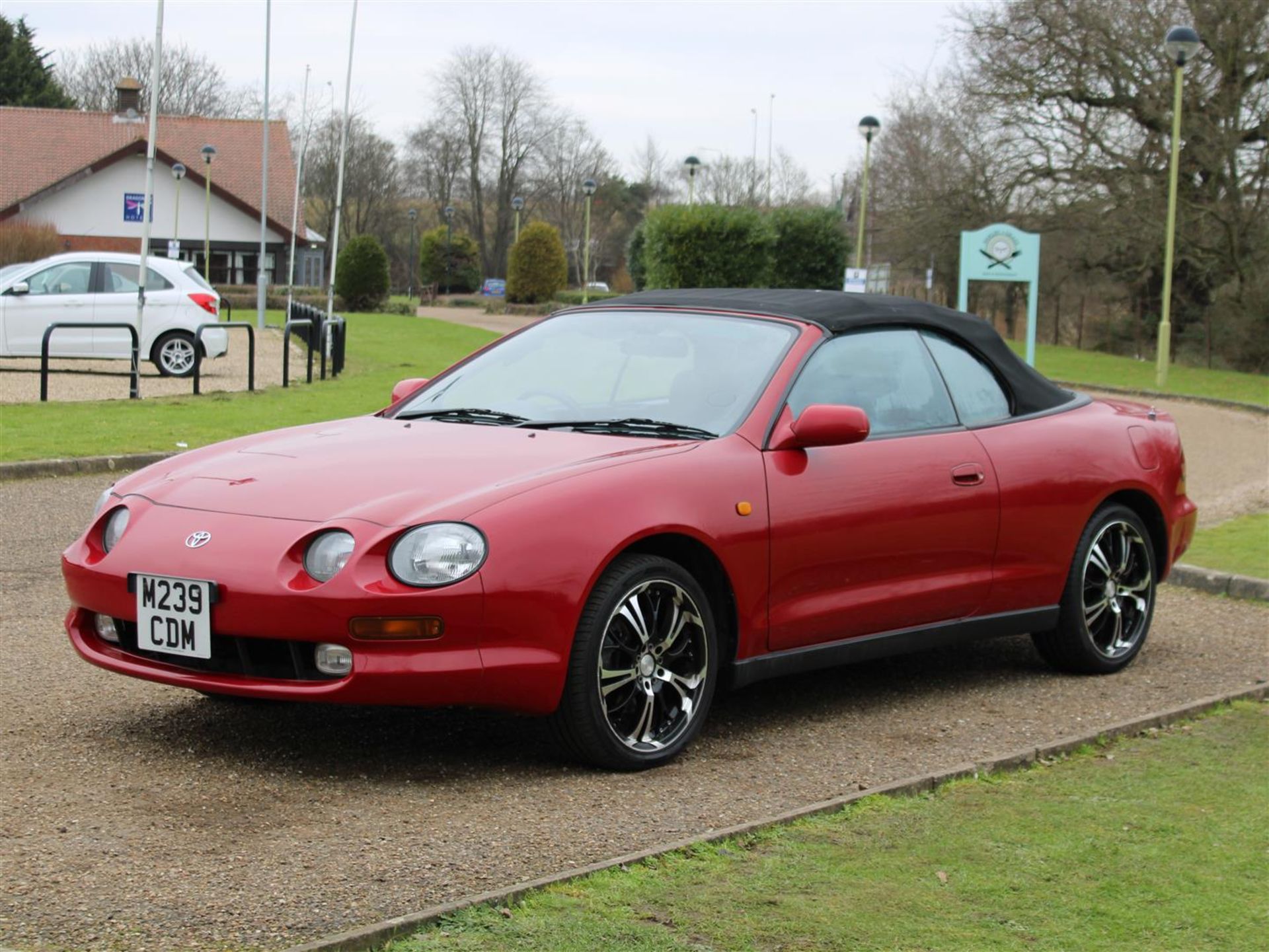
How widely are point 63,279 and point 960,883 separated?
21.4 metres

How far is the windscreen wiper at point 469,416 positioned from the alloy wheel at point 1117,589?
104 inches

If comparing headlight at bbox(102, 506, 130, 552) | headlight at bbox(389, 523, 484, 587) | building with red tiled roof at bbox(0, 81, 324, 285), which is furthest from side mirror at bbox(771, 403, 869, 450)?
building with red tiled roof at bbox(0, 81, 324, 285)

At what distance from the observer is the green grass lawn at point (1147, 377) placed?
101 feet

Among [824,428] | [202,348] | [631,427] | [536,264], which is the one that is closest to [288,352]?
[202,348]

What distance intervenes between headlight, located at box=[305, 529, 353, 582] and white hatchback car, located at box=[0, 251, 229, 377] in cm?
1846

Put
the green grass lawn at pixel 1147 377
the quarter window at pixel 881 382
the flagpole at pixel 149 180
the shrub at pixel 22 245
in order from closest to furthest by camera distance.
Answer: the quarter window at pixel 881 382 → the flagpole at pixel 149 180 → the green grass lawn at pixel 1147 377 → the shrub at pixel 22 245

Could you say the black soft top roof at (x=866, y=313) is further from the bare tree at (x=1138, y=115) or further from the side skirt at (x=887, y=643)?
the bare tree at (x=1138, y=115)

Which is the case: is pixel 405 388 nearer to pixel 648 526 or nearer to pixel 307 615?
pixel 648 526

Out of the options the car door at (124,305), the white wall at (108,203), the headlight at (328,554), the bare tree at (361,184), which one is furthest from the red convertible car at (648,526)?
the bare tree at (361,184)

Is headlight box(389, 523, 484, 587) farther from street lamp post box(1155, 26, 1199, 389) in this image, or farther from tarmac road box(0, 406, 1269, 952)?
street lamp post box(1155, 26, 1199, 389)

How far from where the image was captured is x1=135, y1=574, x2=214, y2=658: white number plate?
5012mm

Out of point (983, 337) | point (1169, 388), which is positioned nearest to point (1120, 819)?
point (983, 337)

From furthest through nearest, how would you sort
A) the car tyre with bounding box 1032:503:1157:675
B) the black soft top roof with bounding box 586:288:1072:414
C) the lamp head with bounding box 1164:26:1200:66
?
the lamp head with bounding box 1164:26:1200:66 → the car tyre with bounding box 1032:503:1157:675 → the black soft top roof with bounding box 586:288:1072:414

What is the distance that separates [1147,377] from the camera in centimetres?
3491
